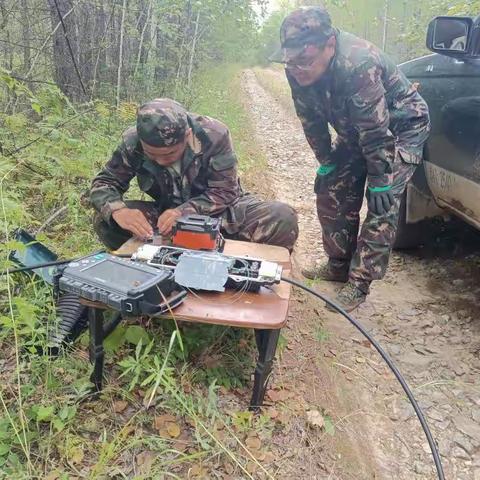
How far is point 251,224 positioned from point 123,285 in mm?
1273

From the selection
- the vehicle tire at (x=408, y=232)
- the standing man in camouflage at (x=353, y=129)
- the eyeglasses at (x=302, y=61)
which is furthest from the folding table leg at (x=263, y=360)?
the vehicle tire at (x=408, y=232)

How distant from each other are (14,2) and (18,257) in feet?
11.7

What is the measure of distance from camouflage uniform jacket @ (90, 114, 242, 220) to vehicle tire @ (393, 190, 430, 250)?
152 centimetres

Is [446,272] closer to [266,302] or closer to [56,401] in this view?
[266,302]

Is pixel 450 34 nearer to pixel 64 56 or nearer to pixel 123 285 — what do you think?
pixel 123 285

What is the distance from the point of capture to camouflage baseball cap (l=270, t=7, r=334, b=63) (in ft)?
7.98

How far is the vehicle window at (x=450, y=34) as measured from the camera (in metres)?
2.60

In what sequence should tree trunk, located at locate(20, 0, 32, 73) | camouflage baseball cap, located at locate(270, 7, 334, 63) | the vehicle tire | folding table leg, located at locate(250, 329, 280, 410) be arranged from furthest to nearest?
1. tree trunk, located at locate(20, 0, 32, 73)
2. the vehicle tire
3. camouflage baseball cap, located at locate(270, 7, 334, 63)
4. folding table leg, located at locate(250, 329, 280, 410)

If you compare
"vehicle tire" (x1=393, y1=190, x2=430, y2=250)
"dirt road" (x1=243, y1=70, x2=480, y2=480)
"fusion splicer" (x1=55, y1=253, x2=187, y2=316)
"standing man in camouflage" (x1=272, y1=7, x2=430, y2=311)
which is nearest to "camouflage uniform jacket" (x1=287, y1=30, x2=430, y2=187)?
"standing man in camouflage" (x1=272, y1=7, x2=430, y2=311)

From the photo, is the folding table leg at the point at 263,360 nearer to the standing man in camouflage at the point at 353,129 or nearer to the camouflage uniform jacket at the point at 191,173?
the camouflage uniform jacket at the point at 191,173

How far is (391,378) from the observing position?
2494 millimetres

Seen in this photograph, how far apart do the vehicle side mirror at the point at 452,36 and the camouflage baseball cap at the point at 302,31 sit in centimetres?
68

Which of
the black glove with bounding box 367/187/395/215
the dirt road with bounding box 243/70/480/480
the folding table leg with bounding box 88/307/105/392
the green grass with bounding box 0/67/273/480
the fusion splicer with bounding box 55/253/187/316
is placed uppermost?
the fusion splicer with bounding box 55/253/187/316

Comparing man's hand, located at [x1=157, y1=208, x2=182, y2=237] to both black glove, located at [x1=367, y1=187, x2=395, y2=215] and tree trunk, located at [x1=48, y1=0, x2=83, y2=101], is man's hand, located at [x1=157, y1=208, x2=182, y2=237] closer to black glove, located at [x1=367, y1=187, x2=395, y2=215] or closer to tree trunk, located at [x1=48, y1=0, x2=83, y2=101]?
black glove, located at [x1=367, y1=187, x2=395, y2=215]
